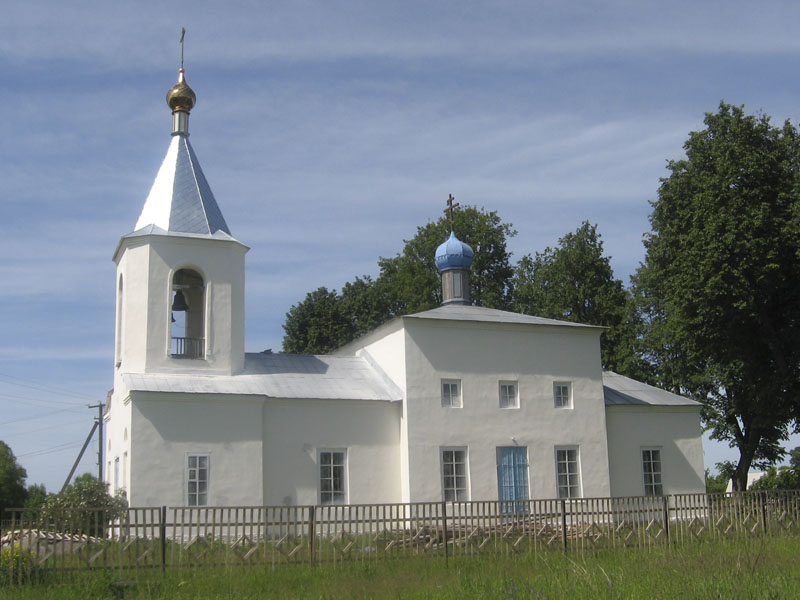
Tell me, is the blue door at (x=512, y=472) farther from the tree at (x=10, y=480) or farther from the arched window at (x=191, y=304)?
the tree at (x=10, y=480)

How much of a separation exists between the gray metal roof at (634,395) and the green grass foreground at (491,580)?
988 cm

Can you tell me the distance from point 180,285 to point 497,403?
7.98 meters

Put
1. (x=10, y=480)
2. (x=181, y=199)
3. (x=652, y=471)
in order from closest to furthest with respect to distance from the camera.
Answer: (x=181, y=199) < (x=652, y=471) < (x=10, y=480)

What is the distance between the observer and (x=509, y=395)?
20750mm

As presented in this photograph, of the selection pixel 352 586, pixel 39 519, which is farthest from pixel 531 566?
pixel 39 519

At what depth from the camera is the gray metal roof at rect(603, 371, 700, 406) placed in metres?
22.7

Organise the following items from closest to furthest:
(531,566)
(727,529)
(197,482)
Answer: (531,566)
(727,529)
(197,482)

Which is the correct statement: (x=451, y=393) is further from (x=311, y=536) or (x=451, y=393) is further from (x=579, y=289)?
(x=579, y=289)

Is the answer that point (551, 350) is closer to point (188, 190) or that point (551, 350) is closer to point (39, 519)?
point (188, 190)

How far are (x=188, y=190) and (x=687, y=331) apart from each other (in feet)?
46.9

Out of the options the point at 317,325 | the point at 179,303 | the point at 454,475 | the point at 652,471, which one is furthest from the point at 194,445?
the point at 317,325

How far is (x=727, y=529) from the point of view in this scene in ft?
49.0

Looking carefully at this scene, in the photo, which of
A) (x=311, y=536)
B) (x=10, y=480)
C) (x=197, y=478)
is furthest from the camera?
(x=10, y=480)

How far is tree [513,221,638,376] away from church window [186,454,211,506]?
2125cm
